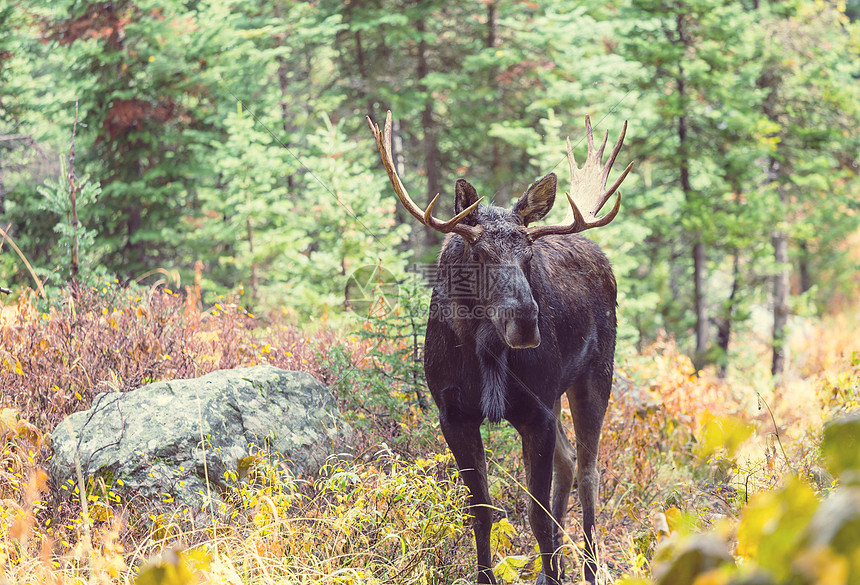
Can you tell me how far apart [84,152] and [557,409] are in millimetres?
11563

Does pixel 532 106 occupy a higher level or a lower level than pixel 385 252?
higher

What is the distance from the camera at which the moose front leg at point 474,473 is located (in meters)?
4.06

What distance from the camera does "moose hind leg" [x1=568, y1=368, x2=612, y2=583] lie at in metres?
4.79

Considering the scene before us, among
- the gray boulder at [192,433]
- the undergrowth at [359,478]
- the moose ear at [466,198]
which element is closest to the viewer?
the undergrowth at [359,478]

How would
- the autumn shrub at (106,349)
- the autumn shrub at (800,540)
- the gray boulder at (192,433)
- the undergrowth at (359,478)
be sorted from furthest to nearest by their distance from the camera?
the autumn shrub at (106,349), the gray boulder at (192,433), the undergrowth at (359,478), the autumn shrub at (800,540)

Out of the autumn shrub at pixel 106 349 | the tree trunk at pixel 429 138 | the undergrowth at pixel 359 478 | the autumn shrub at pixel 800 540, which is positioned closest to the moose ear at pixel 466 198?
the undergrowth at pixel 359 478

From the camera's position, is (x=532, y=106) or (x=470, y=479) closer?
(x=470, y=479)

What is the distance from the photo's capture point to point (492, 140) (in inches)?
582

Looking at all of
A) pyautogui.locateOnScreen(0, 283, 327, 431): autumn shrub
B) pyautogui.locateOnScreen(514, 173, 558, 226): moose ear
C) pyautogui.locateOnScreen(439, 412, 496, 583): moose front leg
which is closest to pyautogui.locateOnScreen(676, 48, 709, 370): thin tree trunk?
pyautogui.locateOnScreen(0, 283, 327, 431): autumn shrub

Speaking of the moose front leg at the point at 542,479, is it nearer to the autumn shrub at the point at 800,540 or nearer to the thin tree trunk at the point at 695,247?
the autumn shrub at the point at 800,540

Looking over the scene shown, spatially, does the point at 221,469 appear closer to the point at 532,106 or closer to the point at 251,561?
the point at 251,561

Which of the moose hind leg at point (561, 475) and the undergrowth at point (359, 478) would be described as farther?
the moose hind leg at point (561, 475)

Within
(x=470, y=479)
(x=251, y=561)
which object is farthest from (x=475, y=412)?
(x=251, y=561)

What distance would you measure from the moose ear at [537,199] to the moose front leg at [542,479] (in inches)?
49.9
